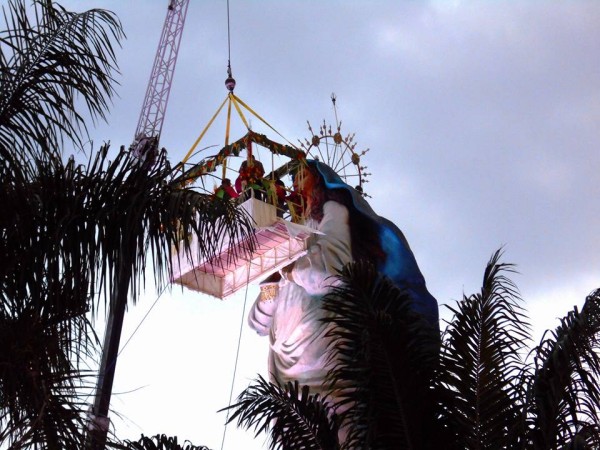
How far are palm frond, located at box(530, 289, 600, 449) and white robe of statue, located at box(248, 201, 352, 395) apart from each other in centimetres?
737

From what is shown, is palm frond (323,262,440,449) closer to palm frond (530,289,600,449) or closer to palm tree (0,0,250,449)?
palm frond (530,289,600,449)

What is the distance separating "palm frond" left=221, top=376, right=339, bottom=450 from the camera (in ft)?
38.2

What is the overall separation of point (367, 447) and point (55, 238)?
5514 mm

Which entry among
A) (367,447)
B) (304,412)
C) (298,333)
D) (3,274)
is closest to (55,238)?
(3,274)

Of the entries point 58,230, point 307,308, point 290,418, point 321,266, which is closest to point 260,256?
point 321,266

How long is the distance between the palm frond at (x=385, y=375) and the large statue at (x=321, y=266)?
6595 mm

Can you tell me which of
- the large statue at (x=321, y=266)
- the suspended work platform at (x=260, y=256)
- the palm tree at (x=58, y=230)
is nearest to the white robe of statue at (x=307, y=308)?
the large statue at (x=321, y=266)

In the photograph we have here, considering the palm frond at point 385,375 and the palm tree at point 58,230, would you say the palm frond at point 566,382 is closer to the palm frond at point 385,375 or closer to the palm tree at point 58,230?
the palm frond at point 385,375

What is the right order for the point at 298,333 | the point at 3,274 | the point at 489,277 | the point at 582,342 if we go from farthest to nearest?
1. the point at 298,333
2. the point at 489,277
3. the point at 582,342
4. the point at 3,274

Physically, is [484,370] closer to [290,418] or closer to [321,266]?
[290,418]

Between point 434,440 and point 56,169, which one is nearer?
point 56,169

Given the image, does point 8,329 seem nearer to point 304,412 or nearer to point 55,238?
point 55,238

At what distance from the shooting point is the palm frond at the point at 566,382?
10508mm

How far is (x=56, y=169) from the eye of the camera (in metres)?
6.38
